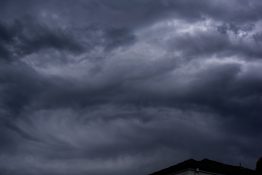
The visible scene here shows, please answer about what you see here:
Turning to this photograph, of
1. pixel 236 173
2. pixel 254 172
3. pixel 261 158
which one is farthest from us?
pixel 261 158

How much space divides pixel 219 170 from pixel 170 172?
22.0 feet

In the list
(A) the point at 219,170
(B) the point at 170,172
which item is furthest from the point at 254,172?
(B) the point at 170,172

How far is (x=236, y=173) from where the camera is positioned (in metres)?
51.8

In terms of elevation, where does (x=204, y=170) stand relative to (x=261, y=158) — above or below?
below

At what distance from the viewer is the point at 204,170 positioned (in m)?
47.9

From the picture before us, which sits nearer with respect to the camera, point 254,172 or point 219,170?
point 219,170

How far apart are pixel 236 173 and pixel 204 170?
22.0 feet

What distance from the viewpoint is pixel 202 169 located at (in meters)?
47.9

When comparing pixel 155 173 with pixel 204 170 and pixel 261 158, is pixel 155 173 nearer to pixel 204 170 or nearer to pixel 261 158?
pixel 204 170

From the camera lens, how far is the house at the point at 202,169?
1868 inches

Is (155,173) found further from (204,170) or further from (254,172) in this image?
(254,172)

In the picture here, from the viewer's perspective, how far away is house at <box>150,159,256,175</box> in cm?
4744

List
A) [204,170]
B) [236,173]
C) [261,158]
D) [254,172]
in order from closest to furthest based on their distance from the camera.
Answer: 1. [204,170]
2. [236,173]
3. [254,172]
4. [261,158]

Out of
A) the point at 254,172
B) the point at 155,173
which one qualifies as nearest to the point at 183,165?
the point at 155,173
